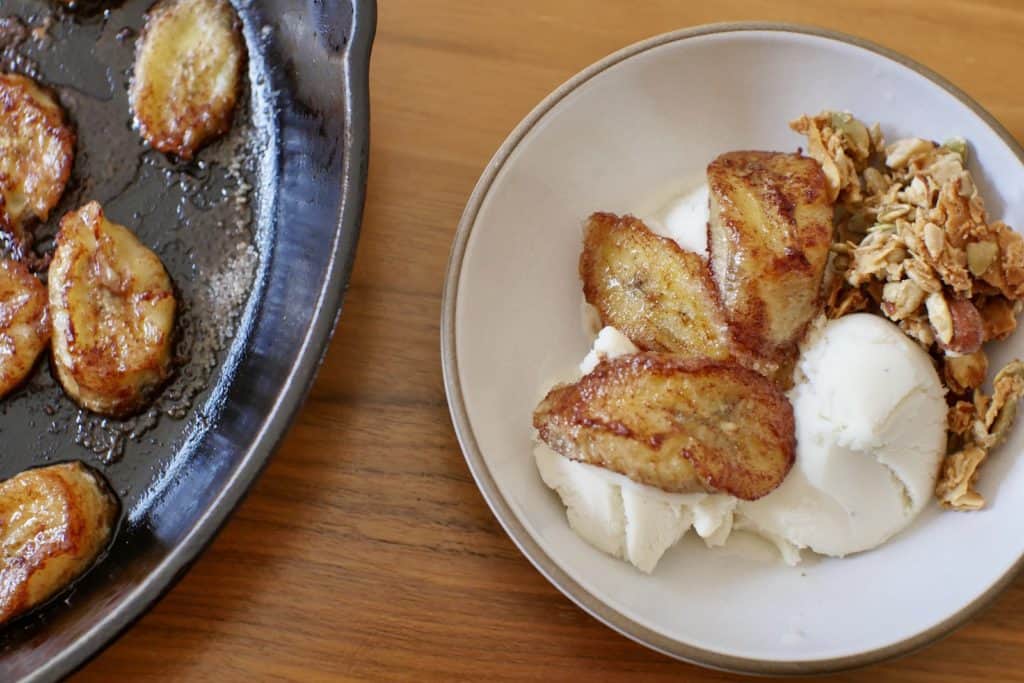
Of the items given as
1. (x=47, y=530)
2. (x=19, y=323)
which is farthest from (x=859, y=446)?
(x=19, y=323)

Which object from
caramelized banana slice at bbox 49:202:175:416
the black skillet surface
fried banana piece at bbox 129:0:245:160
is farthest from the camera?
fried banana piece at bbox 129:0:245:160

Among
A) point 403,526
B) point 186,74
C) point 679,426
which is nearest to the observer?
point 679,426

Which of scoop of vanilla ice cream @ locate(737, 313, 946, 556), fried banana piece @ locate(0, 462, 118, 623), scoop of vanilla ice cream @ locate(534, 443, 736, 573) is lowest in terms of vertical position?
fried banana piece @ locate(0, 462, 118, 623)

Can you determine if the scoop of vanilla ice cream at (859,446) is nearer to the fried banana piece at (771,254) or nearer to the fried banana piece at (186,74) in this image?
the fried banana piece at (771,254)

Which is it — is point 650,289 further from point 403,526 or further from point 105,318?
point 105,318

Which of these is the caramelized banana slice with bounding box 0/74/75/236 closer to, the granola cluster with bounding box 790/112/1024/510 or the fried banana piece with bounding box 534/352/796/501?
the fried banana piece with bounding box 534/352/796/501

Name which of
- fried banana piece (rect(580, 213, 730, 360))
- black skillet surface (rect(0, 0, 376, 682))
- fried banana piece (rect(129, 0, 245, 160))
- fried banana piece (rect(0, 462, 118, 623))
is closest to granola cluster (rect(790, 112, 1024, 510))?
fried banana piece (rect(580, 213, 730, 360))
